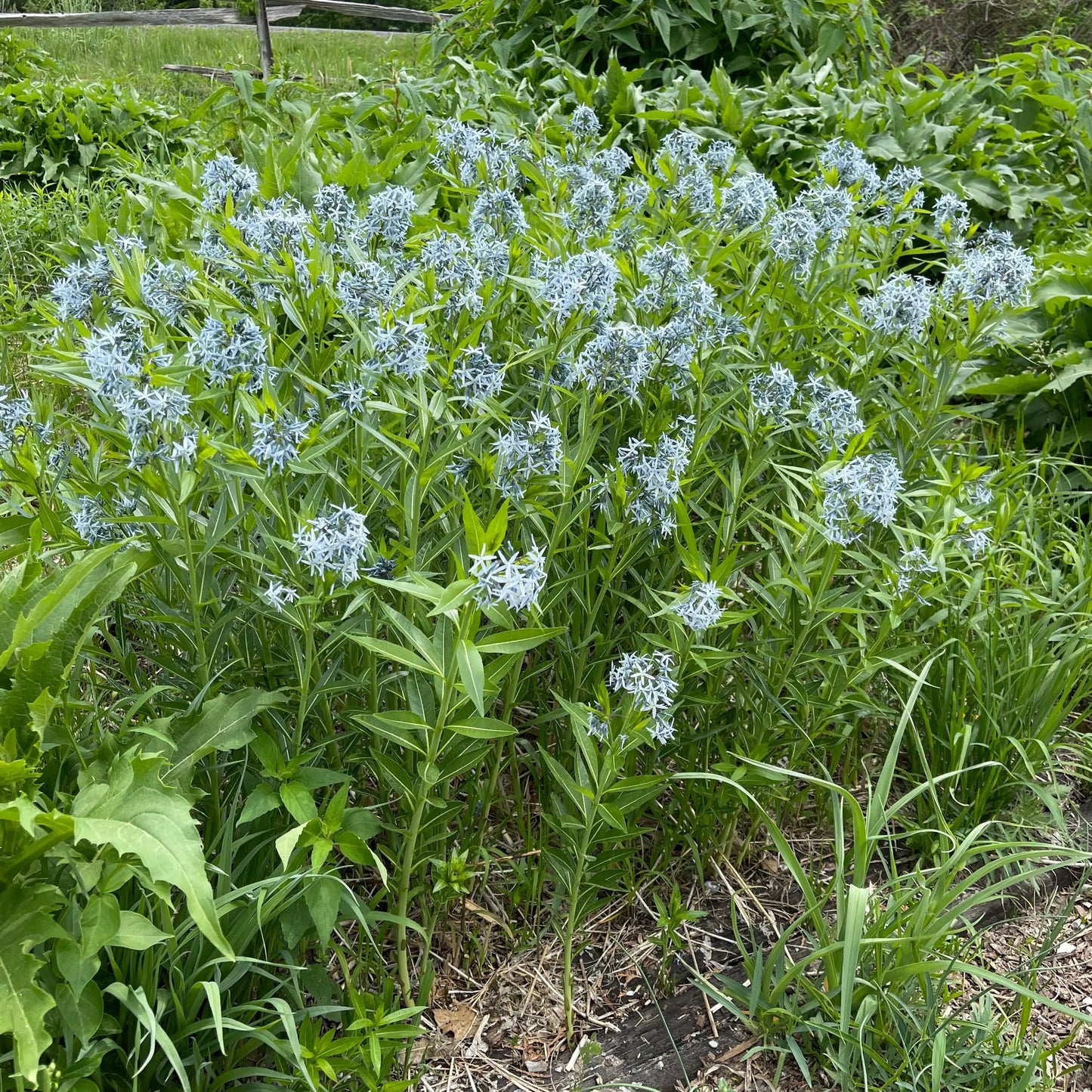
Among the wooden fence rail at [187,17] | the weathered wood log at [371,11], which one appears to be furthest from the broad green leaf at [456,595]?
the weathered wood log at [371,11]

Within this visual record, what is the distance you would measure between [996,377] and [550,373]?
270 cm

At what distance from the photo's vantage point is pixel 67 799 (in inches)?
63.6

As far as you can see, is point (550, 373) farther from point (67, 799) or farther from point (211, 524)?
point (67, 799)

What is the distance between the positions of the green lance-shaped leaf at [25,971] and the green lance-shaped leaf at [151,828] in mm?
128

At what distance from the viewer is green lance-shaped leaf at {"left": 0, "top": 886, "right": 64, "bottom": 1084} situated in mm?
1364

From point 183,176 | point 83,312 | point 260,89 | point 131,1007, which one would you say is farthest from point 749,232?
point 260,89

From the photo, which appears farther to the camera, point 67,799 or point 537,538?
point 537,538

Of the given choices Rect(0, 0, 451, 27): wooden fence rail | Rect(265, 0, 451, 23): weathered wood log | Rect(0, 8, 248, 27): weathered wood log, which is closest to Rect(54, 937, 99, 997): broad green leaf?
Rect(0, 0, 451, 27): wooden fence rail

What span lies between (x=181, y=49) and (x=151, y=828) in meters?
12.0

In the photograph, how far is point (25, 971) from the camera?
1.43 meters

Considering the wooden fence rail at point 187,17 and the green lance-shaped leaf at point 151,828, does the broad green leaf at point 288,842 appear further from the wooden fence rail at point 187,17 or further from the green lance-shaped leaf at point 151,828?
the wooden fence rail at point 187,17

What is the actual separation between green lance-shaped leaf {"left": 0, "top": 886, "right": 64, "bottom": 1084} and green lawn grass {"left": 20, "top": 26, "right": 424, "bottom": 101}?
9666 millimetres

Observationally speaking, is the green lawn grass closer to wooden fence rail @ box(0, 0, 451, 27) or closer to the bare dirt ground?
wooden fence rail @ box(0, 0, 451, 27)

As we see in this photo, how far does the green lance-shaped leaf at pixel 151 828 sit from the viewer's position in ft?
4.60
